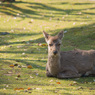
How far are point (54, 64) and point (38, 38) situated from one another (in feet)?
21.6

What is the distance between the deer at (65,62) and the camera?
8.59 m

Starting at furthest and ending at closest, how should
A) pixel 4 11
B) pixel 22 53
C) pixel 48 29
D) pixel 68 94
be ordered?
pixel 4 11 → pixel 48 29 → pixel 22 53 → pixel 68 94

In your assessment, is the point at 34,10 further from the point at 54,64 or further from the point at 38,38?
the point at 54,64

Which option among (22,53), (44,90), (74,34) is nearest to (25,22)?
(74,34)

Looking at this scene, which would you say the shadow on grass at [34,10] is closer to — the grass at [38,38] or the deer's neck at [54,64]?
the grass at [38,38]

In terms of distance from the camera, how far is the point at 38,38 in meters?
15.1

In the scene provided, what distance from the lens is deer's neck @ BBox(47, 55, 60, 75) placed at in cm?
864

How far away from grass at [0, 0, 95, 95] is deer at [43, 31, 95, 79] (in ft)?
0.92

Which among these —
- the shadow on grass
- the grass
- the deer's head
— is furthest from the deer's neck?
Answer: the shadow on grass

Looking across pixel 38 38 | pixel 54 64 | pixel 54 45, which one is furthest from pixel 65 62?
pixel 38 38

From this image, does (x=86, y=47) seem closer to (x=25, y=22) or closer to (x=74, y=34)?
(x=74, y=34)

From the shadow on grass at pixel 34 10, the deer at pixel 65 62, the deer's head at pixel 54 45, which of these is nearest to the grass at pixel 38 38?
the shadow on grass at pixel 34 10

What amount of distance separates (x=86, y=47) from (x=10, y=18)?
909 centimetres

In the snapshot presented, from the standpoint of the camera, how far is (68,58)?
30.0ft
